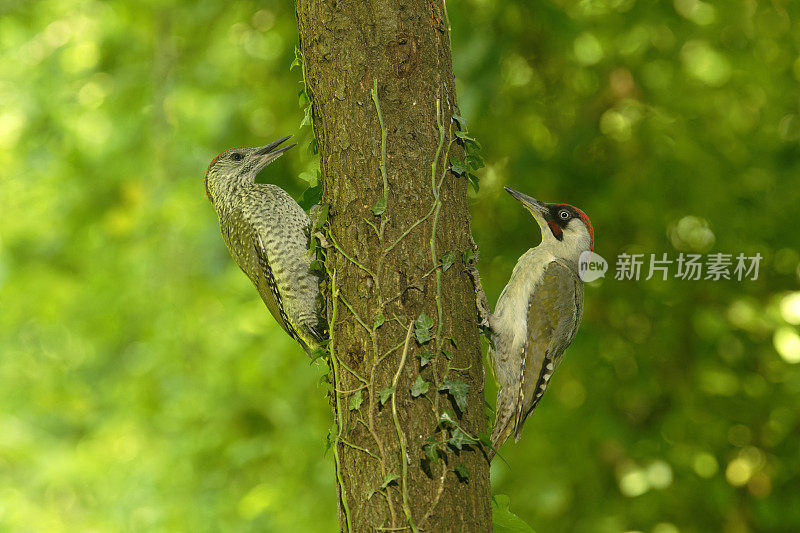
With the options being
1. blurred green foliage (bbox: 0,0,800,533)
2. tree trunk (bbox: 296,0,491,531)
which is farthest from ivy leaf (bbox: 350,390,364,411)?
blurred green foliage (bbox: 0,0,800,533)

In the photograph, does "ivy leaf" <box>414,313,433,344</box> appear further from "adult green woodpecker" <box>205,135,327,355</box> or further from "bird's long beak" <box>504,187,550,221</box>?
"bird's long beak" <box>504,187,550,221</box>

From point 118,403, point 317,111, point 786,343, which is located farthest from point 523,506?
point 118,403

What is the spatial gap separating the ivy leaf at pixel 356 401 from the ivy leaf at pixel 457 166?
0.56m

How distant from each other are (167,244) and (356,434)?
10.5 ft

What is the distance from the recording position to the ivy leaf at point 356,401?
1.66 meters

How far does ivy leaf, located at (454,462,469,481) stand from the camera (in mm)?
1641

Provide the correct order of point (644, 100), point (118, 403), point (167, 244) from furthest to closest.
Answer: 1. point (118, 403)
2. point (167, 244)
3. point (644, 100)

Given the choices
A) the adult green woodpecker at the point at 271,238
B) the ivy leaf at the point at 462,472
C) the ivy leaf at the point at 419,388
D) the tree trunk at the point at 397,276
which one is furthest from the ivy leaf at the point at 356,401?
the adult green woodpecker at the point at 271,238

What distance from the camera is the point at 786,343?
3148 mm

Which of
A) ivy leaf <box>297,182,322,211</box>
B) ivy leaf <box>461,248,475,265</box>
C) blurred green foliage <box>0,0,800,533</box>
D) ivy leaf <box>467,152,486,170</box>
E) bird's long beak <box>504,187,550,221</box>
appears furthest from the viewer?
blurred green foliage <box>0,0,800,533</box>

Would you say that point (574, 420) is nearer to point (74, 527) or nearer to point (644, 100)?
point (644, 100)

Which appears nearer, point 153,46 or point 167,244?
point 153,46

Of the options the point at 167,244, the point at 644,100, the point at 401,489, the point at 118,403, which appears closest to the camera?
the point at 401,489

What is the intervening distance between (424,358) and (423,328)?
0.22 feet
